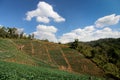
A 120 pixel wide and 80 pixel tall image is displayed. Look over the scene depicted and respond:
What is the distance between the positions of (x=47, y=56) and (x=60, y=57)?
300 cm

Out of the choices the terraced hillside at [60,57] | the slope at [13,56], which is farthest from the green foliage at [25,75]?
the terraced hillside at [60,57]

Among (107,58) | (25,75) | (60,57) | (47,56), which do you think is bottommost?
(107,58)

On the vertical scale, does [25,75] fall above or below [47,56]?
above

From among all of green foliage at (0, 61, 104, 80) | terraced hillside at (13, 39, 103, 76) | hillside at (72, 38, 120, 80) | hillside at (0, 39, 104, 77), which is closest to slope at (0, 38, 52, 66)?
hillside at (0, 39, 104, 77)

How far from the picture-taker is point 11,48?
50000mm

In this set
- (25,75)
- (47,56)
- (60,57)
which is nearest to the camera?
(25,75)

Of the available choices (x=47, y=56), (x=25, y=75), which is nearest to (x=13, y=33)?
(x=47, y=56)

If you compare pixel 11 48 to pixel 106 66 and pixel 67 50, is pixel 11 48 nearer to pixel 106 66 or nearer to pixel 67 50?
pixel 67 50

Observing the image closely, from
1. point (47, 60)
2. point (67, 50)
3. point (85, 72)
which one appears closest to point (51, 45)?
point (67, 50)

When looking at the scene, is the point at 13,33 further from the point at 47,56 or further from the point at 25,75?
the point at 25,75

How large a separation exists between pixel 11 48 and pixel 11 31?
22.7m

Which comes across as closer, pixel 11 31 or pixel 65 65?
pixel 65 65

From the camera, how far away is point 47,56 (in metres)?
51.5

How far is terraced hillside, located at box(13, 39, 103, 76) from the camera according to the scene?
1870 inches
